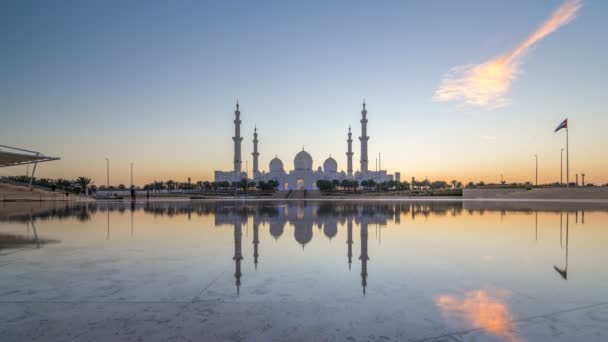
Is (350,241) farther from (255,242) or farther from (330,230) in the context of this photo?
(255,242)

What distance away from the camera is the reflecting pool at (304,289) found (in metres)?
4.35

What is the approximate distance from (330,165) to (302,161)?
11.4 m

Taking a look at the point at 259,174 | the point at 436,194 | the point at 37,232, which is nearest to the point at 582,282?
the point at 37,232

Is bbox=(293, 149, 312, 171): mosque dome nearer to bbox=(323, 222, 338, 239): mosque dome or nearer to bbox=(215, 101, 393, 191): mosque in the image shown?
bbox=(215, 101, 393, 191): mosque

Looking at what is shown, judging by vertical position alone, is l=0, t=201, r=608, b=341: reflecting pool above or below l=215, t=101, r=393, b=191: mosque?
below

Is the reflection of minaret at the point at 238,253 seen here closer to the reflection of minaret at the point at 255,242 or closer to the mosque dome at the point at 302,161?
the reflection of minaret at the point at 255,242

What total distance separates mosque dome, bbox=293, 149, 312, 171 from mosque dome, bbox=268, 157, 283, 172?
4.66m

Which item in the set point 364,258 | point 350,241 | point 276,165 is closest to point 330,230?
point 350,241

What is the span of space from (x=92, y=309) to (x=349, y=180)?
259ft

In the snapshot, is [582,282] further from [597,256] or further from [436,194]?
[436,194]

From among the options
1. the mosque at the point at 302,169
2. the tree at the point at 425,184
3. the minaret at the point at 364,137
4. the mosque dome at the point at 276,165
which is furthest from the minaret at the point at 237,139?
the tree at the point at 425,184

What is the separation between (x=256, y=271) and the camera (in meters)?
7.24

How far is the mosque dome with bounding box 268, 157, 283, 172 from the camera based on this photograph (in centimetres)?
9338

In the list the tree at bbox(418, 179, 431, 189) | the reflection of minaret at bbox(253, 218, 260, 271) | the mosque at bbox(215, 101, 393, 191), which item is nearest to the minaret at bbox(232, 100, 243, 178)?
the mosque at bbox(215, 101, 393, 191)
